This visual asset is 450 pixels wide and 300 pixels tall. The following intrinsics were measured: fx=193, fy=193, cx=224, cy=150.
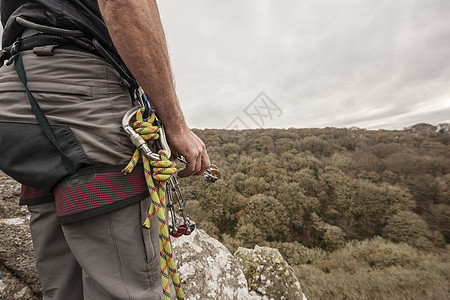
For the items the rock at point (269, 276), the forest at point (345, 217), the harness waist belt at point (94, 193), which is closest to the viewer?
the harness waist belt at point (94, 193)

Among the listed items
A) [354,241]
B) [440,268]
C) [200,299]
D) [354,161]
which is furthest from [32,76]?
[354,161]

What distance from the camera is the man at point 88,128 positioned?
699 millimetres

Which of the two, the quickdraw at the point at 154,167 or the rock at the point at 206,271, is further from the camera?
the rock at the point at 206,271

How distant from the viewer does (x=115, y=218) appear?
733mm

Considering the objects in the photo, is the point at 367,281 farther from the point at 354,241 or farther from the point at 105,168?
the point at 105,168

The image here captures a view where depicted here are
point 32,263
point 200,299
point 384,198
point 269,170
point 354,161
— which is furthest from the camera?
point 354,161

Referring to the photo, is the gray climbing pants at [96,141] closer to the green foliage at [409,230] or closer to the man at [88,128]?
the man at [88,128]

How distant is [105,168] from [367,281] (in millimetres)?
8095

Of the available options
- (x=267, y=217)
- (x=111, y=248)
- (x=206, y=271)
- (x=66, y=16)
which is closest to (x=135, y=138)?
(x=111, y=248)

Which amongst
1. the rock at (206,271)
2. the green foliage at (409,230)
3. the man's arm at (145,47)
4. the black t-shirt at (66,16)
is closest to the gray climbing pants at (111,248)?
the man's arm at (145,47)

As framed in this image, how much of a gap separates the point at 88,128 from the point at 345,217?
55.1 feet

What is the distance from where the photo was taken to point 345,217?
13883 millimetres

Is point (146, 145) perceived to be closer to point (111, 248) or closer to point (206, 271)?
point (111, 248)

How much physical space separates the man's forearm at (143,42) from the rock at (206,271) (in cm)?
189
